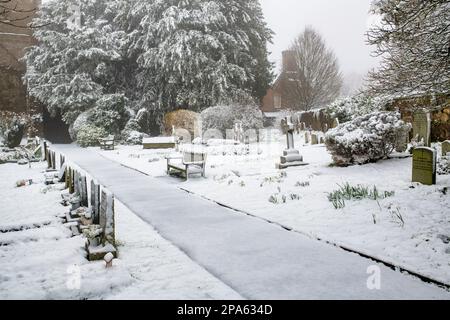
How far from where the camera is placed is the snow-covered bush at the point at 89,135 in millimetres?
25453

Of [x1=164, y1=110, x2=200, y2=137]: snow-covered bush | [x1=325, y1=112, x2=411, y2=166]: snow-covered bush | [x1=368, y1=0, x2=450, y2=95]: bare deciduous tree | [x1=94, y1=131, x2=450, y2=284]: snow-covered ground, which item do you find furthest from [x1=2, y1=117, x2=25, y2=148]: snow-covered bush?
[x1=368, y1=0, x2=450, y2=95]: bare deciduous tree

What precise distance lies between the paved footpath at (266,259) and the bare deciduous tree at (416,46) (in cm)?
402

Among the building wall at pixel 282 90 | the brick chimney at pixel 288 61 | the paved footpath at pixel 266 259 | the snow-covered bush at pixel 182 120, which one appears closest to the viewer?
the paved footpath at pixel 266 259

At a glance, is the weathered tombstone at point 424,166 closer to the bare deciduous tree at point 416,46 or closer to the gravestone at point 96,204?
the bare deciduous tree at point 416,46

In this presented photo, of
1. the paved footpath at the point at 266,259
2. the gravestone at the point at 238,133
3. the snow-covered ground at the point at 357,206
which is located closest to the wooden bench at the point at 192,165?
the snow-covered ground at the point at 357,206

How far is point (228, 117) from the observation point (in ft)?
83.3

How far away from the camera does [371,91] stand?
855 cm

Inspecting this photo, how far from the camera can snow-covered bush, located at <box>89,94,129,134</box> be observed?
26486mm

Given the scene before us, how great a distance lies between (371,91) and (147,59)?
73.7 feet

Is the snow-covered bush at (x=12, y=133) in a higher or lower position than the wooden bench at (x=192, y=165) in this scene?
higher

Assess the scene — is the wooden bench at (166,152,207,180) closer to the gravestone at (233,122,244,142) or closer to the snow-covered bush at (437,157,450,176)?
the snow-covered bush at (437,157,450,176)

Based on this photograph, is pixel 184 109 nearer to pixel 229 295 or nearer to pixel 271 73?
pixel 271 73

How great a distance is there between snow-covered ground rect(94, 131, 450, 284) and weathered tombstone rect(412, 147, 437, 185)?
0.79ft

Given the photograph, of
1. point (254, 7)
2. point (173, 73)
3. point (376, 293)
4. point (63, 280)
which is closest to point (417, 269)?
point (376, 293)
